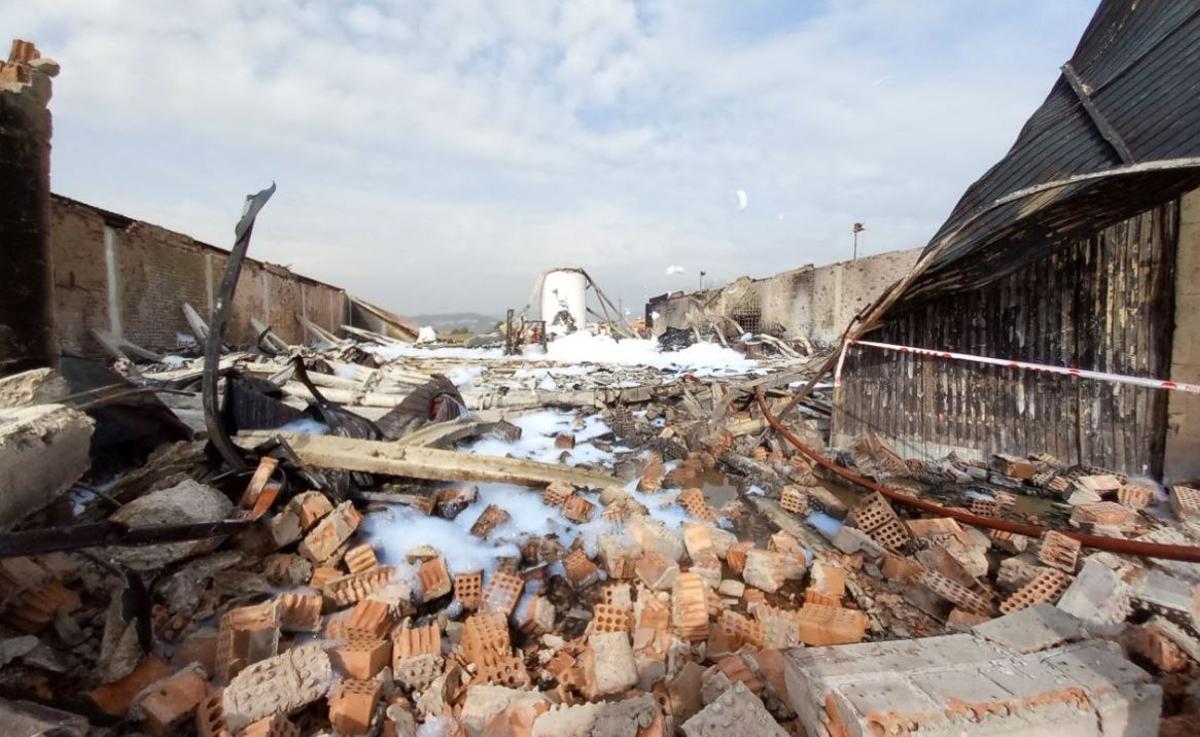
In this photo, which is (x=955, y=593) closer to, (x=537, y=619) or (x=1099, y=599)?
(x=1099, y=599)

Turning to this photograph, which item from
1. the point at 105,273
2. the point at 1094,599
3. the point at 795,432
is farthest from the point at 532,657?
the point at 105,273

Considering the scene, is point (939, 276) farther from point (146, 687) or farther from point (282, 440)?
point (146, 687)

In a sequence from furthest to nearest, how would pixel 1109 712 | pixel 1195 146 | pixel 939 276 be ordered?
pixel 939 276, pixel 1195 146, pixel 1109 712

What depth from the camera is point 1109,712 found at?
1.47 m

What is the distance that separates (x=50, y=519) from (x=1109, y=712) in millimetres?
4174

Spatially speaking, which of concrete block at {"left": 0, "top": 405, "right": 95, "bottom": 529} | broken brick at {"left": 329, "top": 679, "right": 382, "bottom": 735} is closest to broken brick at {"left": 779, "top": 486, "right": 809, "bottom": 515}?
broken brick at {"left": 329, "top": 679, "right": 382, "bottom": 735}

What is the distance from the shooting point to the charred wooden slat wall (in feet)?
13.1

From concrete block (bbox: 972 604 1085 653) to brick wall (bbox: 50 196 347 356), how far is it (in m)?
10.0

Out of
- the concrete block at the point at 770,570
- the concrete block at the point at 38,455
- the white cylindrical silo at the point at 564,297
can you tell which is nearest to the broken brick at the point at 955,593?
the concrete block at the point at 770,570

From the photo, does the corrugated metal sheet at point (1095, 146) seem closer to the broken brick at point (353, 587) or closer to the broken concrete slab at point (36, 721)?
the broken brick at point (353, 587)

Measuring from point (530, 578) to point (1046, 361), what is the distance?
4.85m

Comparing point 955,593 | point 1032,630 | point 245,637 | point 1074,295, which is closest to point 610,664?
point 245,637

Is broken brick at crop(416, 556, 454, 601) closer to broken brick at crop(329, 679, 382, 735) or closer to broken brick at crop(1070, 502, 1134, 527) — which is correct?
broken brick at crop(329, 679, 382, 735)

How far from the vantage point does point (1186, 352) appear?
12.5 ft
